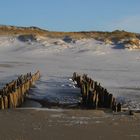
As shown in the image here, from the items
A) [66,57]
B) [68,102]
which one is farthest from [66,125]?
[66,57]

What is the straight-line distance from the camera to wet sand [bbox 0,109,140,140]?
9.08m

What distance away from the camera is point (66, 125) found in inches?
402

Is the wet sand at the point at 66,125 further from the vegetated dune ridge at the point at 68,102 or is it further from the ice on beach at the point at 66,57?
the ice on beach at the point at 66,57

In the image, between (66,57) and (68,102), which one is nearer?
(68,102)

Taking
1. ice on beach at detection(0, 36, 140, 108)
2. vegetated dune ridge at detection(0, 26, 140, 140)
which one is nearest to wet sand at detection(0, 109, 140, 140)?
vegetated dune ridge at detection(0, 26, 140, 140)

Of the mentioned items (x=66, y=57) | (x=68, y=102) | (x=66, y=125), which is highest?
(x=66, y=57)

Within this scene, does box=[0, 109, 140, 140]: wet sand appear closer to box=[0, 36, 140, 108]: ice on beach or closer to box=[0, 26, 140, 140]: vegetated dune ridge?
box=[0, 26, 140, 140]: vegetated dune ridge

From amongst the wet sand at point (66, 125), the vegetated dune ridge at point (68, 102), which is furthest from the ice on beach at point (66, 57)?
the wet sand at point (66, 125)

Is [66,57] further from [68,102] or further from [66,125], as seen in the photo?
[66,125]

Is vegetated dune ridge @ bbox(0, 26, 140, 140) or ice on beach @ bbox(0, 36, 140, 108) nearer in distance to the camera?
vegetated dune ridge @ bbox(0, 26, 140, 140)

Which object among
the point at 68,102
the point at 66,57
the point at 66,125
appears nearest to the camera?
the point at 66,125

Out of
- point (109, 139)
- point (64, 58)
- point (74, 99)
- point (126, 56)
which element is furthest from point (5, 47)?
point (109, 139)

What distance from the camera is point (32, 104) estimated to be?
15117 millimetres

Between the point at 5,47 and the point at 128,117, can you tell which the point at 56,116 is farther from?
the point at 5,47
